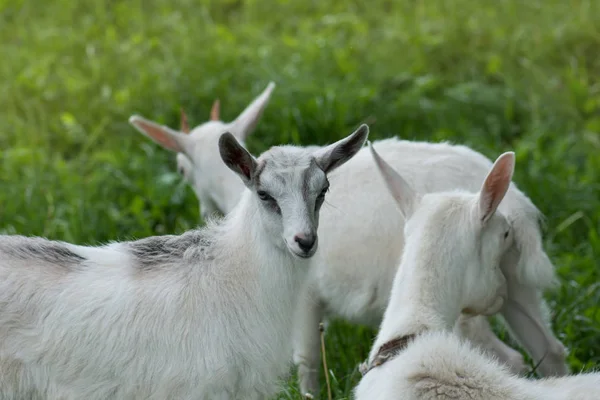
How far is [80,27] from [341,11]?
104 inches

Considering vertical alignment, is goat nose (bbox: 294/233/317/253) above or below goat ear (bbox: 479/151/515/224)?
above

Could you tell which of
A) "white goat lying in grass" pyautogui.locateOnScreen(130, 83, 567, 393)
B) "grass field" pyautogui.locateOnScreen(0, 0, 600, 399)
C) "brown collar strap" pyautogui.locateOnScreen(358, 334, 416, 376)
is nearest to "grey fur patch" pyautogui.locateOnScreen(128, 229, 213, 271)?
"white goat lying in grass" pyautogui.locateOnScreen(130, 83, 567, 393)

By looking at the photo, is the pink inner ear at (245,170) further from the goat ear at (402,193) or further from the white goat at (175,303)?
the goat ear at (402,193)

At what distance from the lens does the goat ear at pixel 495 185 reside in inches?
173

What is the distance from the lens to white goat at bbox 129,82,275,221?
237 inches

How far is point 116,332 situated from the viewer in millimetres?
4121

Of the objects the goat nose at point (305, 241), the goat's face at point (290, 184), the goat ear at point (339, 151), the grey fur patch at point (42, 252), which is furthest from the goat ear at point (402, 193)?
the grey fur patch at point (42, 252)

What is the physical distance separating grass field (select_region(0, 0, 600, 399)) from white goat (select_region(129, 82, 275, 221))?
2.90 feet

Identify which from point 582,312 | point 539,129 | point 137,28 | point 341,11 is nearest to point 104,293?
point 582,312

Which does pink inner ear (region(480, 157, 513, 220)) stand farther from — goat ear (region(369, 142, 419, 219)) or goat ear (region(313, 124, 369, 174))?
goat ear (region(313, 124, 369, 174))

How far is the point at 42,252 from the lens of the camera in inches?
166

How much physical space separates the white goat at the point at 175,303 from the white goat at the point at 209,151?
65.6 inches

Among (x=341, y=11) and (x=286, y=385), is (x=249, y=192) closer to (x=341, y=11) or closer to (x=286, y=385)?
(x=286, y=385)

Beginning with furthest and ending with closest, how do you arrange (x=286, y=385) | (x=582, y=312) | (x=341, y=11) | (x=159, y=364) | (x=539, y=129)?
(x=341, y=11) < (x=539, y=129) < (x=582, y=312) < (x=286, y=385) < (x=159, y=364)
